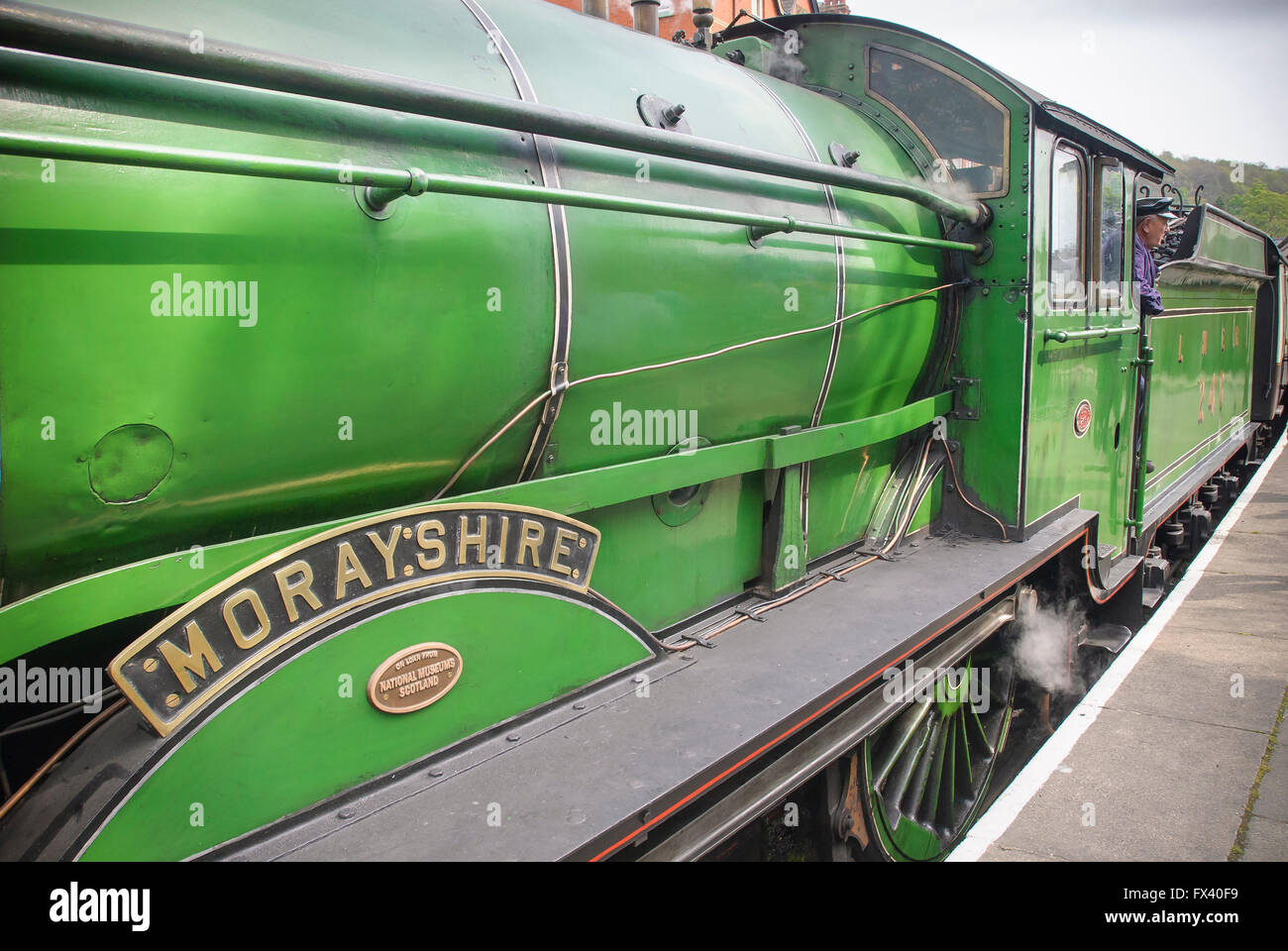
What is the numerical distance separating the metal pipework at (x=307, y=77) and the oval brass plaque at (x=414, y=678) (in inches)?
41.1

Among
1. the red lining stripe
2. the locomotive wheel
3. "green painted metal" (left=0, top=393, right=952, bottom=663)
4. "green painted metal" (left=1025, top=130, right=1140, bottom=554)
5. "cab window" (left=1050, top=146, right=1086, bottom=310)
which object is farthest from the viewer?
"cab window" (left=1050, top=146, right=1086, bottom=310)

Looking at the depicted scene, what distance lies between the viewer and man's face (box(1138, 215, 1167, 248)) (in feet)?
16.2

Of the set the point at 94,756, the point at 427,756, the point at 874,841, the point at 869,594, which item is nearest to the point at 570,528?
the point at 427,756

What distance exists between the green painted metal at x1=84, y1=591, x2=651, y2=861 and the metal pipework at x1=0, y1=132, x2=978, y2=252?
809mm

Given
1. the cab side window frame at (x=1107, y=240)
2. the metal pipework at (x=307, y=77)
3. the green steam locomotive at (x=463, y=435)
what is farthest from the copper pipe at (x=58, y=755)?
the cab side window frame at (x=1107, y=240)

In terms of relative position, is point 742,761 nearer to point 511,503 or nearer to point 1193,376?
point 511,503

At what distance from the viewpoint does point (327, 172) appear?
→ 4.72 feet

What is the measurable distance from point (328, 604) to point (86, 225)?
0.74 metres

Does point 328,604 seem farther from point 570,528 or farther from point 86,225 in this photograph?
point 86,225

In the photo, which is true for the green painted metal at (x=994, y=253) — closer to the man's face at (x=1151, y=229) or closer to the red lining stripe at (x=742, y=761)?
the red lining stripe at (x=742, y=761)

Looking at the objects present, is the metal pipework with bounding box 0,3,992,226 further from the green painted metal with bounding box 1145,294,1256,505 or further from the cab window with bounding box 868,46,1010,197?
the green painted metal with bounding box 1145,294,1256,505

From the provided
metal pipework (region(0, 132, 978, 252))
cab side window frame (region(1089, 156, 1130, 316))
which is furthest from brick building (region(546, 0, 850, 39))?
cab side window frame (region(1089, 156, 1130, 316))

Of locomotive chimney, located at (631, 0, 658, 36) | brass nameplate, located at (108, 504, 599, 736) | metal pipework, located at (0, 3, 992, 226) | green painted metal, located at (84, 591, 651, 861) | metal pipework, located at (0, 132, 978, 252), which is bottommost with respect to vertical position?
green painted metal, located at (84, 591, 651, 861)

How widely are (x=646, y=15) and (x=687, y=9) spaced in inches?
44.2
